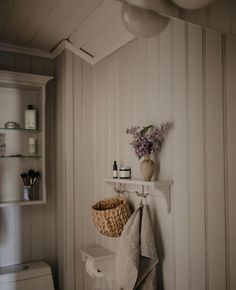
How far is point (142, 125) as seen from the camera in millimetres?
1386

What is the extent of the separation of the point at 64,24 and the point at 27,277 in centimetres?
135

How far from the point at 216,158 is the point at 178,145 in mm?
164

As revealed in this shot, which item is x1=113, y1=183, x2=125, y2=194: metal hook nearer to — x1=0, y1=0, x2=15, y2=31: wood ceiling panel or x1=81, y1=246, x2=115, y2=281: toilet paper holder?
x1=81, y1=246, x2=115, y2=281: toilet paper holder

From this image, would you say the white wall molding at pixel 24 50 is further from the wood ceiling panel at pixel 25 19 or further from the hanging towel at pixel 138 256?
the hanging towel at pixel 138 256

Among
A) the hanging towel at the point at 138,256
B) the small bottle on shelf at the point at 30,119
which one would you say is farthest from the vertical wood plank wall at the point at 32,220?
the hanging towel at the point at 138,256

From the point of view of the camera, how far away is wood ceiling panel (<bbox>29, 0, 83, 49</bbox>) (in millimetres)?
1364

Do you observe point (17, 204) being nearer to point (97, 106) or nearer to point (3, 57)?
point (97, 106)

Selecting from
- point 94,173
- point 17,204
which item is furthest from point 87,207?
point 17,204

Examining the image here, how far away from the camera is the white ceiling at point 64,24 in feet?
4.47

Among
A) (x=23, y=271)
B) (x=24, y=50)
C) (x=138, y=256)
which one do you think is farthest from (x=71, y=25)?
(x=23, y=271)

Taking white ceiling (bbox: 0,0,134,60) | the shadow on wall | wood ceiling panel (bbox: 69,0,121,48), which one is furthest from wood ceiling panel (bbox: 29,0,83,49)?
the shadow on wall

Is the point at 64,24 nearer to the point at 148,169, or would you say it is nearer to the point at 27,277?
the point at 148,169

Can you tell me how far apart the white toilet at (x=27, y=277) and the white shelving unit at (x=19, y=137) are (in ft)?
1.18

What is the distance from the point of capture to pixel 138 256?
3.97 ft
